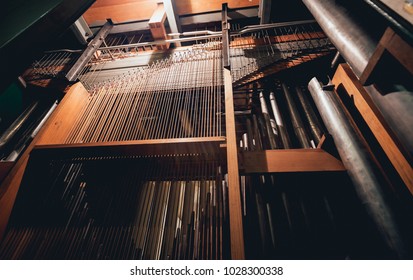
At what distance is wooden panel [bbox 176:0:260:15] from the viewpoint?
558 cm

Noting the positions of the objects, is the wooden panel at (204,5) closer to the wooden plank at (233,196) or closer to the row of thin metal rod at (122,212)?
the wooden plank at (233,196)

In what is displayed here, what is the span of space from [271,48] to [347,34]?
3.07 m

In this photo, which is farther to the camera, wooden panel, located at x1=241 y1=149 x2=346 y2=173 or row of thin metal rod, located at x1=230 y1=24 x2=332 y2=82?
row of thin metal rod, located at x1=230 y1=24 x2=332 y2=82

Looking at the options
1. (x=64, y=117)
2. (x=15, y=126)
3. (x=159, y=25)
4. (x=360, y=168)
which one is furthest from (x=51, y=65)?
(x=360, y=168)

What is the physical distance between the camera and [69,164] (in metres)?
2.64

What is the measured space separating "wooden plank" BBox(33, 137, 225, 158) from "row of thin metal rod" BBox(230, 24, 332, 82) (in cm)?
218

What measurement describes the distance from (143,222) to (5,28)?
194 centimetres

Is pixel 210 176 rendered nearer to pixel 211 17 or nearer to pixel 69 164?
pixel 69 164

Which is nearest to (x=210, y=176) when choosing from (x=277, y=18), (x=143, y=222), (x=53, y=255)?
(x=143, y=222)

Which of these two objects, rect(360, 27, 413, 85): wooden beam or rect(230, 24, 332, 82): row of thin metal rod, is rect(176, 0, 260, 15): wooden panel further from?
rect(360, 27, 413, 85): wooden beam

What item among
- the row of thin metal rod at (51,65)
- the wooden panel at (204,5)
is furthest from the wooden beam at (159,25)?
the row of thin metal rod at (51,65)

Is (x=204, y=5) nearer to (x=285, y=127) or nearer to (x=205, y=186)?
(x=285, y=127)

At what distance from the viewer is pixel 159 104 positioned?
3.20 metres

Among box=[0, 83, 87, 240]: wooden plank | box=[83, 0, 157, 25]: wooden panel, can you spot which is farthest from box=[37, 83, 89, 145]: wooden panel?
box=[83, 0, 157, 25]: wooden panel
